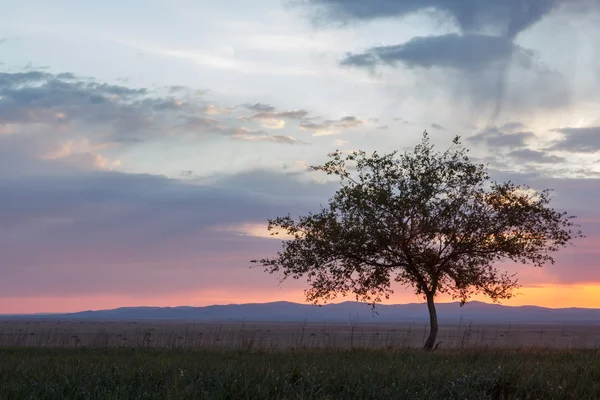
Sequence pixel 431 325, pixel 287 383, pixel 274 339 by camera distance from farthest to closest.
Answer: pixel 274 339 < pixel 431 325 < pixel 287 383

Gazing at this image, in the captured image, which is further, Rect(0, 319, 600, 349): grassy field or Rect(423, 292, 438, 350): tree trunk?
Rect(423, 292, 438, 350): tree trunk

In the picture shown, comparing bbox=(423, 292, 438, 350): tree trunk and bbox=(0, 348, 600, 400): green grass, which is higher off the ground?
bbox=(423, 292, 438, 350): tree trunk

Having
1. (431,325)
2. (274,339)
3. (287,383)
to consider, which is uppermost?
(431,325)

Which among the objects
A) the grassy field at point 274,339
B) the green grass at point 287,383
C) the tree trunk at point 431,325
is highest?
the tree trunk at point 431,325

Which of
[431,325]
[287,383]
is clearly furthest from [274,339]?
[287,383]

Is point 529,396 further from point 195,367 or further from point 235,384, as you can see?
point 195,367

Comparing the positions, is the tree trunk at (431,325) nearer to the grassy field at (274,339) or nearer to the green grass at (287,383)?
the grassy field at (274,339)

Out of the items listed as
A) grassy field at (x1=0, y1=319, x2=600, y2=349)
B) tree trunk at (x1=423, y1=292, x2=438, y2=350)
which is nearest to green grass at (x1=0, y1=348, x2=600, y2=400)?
grassy field at (x1=0, y1=319, x2=600, y2=349)

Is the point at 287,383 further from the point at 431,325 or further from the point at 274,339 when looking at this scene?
the point at 274,339

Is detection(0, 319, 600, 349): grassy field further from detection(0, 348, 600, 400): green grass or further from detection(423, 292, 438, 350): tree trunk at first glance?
detection(0, 348, 600, 400): green grass

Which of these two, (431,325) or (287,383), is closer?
(287,383)

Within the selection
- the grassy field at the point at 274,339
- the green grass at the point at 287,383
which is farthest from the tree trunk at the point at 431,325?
the green grass at the point at 287,383

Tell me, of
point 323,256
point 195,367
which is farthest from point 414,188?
point 195,367

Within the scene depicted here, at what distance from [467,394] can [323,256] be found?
21141 millimetres
